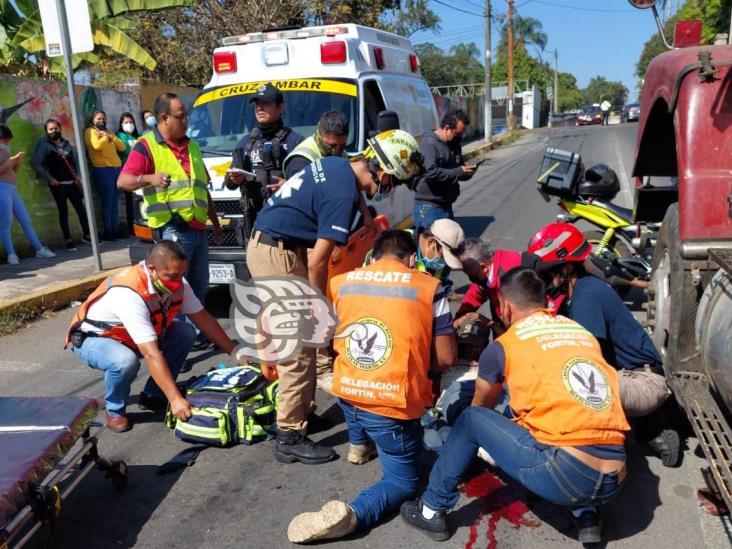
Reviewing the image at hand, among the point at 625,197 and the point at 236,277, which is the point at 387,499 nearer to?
the point at 236,277

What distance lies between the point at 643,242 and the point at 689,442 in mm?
2696

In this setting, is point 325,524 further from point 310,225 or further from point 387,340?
point 310,225

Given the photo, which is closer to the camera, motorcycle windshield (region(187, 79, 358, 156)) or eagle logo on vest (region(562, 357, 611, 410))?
eagle logo on vest (region(562, 357, 611, 410))

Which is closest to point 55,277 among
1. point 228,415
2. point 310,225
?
point 228,415

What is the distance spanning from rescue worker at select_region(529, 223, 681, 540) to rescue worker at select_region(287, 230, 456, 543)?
81 centimetres

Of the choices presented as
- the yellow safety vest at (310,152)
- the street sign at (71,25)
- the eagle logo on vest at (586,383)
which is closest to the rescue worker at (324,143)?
the yellow safety vest at (310,152)

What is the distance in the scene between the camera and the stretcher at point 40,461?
231 cm

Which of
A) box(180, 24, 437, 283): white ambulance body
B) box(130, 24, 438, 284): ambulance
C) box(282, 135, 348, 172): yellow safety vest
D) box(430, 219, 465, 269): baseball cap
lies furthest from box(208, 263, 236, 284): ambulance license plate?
box(430, 219, 465, 269): baseball cap

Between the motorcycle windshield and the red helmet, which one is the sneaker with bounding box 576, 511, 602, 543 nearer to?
the red helmet

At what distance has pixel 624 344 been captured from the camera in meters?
3.37

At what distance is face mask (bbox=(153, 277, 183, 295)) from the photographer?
3.70 m

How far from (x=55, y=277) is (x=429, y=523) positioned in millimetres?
5863

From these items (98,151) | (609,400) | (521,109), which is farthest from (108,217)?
(521,109)

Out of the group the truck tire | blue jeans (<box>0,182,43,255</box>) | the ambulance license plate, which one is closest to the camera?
the truck tire
